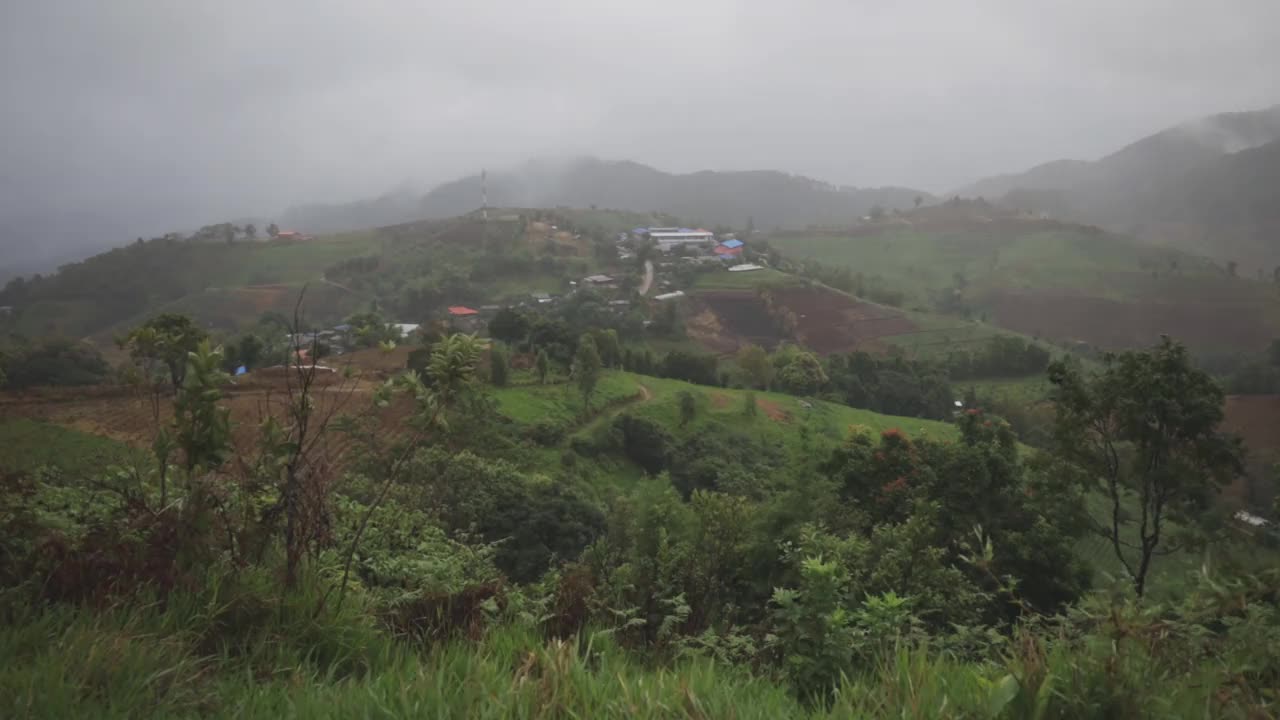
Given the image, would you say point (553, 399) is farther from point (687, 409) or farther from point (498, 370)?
point (687, 409)

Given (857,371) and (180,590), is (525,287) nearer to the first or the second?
(857,371)

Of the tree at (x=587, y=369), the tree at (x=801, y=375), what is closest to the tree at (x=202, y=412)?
the tree at (x=587, y=369)

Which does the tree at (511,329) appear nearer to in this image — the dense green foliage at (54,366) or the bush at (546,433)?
the bush at (546,433)

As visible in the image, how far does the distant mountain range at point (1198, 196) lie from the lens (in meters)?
125

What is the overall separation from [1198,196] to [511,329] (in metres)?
167

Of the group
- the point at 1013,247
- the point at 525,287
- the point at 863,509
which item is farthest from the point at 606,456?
the point at 1013,247

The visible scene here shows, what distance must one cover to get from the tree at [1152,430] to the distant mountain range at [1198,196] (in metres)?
140

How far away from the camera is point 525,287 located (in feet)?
253

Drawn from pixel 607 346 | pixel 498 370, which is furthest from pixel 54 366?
pixel 607 346

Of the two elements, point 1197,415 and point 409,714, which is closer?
point 409,714

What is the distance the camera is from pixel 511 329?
4281 cm

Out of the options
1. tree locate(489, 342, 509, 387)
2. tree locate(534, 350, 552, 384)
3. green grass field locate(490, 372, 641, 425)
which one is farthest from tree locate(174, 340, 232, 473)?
tree locate(534, 350, 552, 384)

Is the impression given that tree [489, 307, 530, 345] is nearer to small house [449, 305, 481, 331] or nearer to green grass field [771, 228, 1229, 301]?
small house [449, 305, 481, 331]

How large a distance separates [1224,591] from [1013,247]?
11667cm
